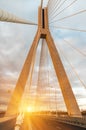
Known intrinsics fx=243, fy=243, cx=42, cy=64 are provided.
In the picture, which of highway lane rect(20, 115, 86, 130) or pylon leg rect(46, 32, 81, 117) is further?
pylon leg rect(46, 32, 81, 117)

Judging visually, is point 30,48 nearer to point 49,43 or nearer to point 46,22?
Answer: point 49,43

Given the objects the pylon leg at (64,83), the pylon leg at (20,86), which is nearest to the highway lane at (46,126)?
the pylon leg at (64,83)

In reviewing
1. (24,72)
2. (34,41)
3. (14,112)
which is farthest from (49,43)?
(14,112)

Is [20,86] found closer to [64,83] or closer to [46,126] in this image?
[64,83]

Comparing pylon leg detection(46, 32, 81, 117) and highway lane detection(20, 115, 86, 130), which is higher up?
pylon leg detection(46, 32, 81, 117)

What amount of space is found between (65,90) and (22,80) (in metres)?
6.28

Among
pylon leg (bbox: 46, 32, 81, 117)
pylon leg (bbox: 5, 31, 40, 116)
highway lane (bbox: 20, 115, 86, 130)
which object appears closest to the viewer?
highway lane (bbox: 20, 115, 86, 130)

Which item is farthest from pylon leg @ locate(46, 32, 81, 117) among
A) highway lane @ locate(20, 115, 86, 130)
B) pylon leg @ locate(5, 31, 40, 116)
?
pylon leg @ locate(5, 31, 40, 116)

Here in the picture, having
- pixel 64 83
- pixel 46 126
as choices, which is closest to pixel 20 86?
pixel 64 83

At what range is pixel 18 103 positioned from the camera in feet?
93.0

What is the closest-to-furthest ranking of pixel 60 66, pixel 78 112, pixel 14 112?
1. pixel 78 112
2. pixel 60 66
3. pixel 14 112

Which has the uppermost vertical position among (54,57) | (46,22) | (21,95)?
(46,22)

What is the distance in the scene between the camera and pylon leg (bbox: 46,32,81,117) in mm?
23564

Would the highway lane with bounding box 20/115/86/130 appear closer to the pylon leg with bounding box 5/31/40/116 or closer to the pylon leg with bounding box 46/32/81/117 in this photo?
the pylon leg with bounding box 46/32/81/117
